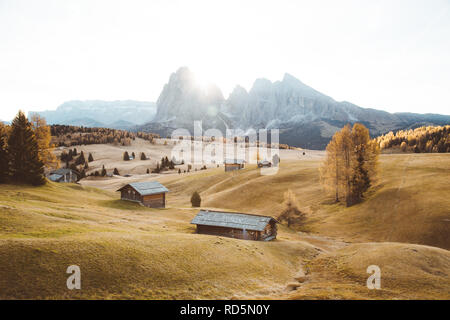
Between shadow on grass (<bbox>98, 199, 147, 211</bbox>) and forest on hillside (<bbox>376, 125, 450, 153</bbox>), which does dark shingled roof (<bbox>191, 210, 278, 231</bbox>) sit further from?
forest on hillside (<bbox>376, 125, 450, 153</bbox>)

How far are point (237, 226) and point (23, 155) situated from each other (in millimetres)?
45271

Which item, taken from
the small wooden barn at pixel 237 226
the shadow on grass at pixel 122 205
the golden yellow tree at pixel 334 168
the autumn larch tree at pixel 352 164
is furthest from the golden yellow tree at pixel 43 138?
the autumn larch tree at pixel 352 164

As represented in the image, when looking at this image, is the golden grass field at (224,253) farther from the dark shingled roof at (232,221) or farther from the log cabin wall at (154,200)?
the log cabin wall at (154,200)

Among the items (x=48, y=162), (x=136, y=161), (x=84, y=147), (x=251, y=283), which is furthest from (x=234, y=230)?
(x=84, y=147)

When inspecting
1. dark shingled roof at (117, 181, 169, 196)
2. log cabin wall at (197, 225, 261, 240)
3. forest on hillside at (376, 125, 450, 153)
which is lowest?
log cabin wall at (197, 225, 261, 240)

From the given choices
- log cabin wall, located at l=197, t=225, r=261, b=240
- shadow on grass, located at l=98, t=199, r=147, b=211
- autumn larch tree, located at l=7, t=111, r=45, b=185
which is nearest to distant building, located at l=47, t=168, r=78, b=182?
autumn larch tree, located at l=7, t=111, r=45, b=185

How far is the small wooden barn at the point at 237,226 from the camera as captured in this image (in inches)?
1746

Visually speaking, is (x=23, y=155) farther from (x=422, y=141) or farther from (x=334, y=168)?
(x=422, y=141)

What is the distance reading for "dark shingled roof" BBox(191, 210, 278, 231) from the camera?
147 ft

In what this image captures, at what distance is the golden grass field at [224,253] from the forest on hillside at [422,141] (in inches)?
2186

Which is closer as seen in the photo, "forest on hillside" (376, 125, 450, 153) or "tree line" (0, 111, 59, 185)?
"tree line" (0, 111, 59, 185)

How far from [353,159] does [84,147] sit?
185 metres

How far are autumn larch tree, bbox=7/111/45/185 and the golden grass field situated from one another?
12.7 ft

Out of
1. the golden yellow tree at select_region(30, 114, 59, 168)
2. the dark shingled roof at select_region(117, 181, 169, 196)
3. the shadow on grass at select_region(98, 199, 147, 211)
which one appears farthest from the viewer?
the golden yellow tree at select_region(30, 114, 59, 168)
